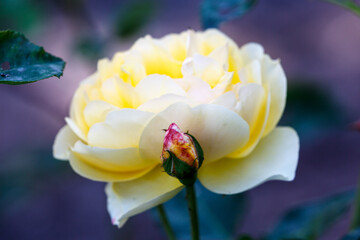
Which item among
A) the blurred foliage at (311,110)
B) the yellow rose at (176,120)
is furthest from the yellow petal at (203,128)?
the blurred foliage at (311,110)

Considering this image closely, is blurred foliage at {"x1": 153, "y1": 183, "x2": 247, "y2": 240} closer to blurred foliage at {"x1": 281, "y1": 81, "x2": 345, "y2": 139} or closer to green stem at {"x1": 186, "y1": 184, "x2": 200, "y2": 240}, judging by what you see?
green stem at {"x1": 186, "y1": 184, "x2": 200, "y2": 240}

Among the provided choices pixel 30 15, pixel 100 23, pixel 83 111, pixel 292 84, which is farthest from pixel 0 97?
pixel 83 111

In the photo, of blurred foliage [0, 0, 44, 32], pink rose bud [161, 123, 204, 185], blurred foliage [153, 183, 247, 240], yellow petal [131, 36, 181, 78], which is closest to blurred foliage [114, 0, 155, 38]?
blurred foliage [0, 0, 44, 32]

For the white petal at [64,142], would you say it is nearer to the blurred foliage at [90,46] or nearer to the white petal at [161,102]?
the white petal at [161,102]

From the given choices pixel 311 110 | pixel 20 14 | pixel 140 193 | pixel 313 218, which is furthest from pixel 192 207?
pixel 20 14

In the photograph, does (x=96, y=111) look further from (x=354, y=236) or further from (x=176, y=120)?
(x=354, y=236)
